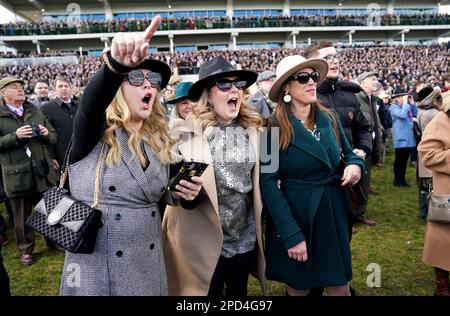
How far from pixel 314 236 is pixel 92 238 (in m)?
1.44

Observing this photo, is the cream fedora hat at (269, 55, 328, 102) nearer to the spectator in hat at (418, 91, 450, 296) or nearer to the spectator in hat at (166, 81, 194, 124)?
the spectator in hat at (418, 91, 450, 296)

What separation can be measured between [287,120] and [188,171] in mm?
931

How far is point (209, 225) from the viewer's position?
7.57 feet

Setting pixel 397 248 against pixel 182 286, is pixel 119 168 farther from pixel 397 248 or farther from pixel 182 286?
pixel 397 248

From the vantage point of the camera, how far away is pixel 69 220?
67.8 inches

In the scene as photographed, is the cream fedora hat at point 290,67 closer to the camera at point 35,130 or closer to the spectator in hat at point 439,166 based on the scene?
the spectator in hat at point 439,166

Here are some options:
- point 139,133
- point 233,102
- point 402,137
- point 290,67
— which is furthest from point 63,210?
point 402,137

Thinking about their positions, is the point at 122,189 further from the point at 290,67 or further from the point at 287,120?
the point at 290,67

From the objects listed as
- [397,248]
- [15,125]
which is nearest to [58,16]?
[15,125]

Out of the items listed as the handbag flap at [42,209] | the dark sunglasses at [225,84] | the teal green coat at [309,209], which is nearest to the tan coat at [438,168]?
the teal green coat at [309,209]

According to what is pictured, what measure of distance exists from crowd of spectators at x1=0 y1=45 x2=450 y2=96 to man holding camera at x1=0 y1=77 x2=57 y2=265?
20055 mm

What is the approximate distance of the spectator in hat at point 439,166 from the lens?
2795 millimetres

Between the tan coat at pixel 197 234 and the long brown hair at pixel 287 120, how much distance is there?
182 millimetres

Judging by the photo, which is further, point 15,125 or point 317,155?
point 15,125
